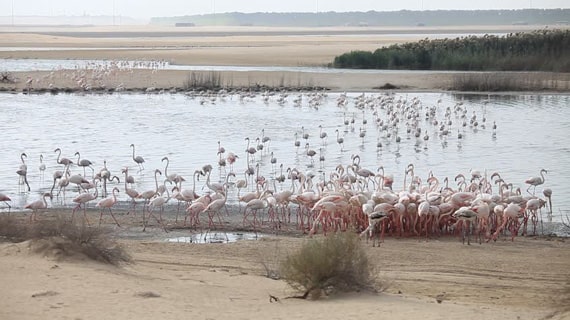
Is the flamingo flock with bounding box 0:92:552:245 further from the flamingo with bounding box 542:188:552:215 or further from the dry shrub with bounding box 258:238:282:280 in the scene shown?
the dry shrub with bounding box 258:238:282:280

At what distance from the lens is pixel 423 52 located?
62062mm

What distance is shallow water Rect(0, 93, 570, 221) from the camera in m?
23.8

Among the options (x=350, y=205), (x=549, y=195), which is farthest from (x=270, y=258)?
(x=549, y=195)

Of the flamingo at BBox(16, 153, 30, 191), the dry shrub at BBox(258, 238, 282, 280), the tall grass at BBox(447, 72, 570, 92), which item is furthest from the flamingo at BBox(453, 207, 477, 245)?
the tall grass at BBox(447, 72, 570, 92)

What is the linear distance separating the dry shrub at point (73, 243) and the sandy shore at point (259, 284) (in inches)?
4.6

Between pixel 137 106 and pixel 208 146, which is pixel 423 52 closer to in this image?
pixel 137 106

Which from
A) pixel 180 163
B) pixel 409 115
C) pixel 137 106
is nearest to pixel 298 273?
pixel 180 163

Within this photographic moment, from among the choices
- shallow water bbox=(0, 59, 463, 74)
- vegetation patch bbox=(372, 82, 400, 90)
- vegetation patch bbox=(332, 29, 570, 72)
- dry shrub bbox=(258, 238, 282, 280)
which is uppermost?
vegetation patch bbox=(332, 29, 570, 72)

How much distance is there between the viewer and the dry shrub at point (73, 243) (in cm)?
1208

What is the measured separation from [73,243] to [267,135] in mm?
19399

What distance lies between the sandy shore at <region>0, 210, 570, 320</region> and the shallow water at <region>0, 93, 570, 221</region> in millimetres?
5026

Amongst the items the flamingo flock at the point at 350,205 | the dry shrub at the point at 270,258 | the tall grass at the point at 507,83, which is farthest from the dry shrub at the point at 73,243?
the tall grass at the point at 507,83

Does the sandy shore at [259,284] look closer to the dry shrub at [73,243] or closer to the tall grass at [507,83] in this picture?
the dry shrub at [73,243]

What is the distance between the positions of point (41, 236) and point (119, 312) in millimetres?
3085
